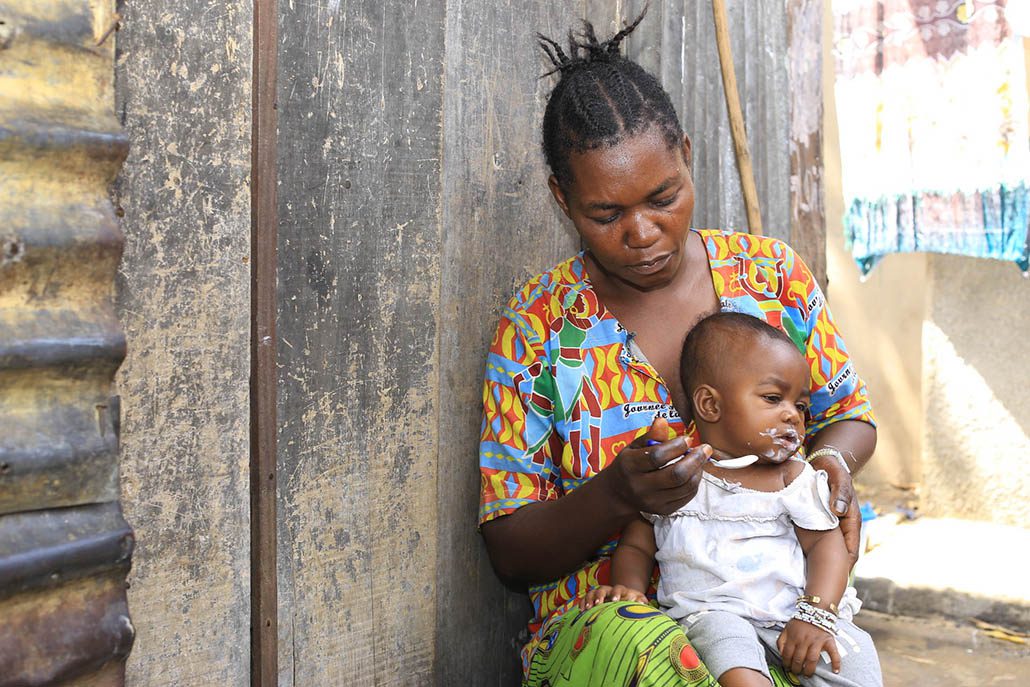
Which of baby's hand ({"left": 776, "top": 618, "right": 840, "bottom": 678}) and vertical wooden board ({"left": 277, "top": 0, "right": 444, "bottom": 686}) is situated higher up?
vertical wooden board ({"left": 277, "top": 0, "right": 444, "bottom": 686})

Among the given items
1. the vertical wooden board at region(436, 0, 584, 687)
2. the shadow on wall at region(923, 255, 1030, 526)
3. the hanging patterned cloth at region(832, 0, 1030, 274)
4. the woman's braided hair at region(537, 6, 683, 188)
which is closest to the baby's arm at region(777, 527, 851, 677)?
the vertical wooden board at region(436, 0, 584, 687)

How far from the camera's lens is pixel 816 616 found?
77.4 inches

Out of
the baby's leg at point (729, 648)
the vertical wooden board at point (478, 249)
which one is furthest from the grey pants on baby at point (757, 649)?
the vertical wooden board at point (478, 249)

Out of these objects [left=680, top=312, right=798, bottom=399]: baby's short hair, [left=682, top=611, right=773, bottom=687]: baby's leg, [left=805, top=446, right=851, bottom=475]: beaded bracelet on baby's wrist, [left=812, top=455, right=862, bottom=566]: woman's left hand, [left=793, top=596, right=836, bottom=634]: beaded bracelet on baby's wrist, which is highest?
[left=680, top=312, right=798, bottom=399]: baby's short hair

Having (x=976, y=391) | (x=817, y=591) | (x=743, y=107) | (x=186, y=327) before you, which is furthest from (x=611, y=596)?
(x=976, y=391)

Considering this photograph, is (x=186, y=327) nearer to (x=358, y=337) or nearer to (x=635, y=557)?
(x=358, y=337)

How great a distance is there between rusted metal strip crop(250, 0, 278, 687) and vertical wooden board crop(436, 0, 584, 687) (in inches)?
17.4

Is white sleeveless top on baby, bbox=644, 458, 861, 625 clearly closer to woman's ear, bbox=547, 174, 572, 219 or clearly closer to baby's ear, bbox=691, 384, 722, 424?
baby's ear, bbox=691, 384, 722, 424

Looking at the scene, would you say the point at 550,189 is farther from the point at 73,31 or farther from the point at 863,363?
the point at 863,363

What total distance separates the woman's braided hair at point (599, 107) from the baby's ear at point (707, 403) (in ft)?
1.59

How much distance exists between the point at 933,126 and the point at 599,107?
281 centimetres

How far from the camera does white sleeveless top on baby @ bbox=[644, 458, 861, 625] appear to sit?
2.05 meters

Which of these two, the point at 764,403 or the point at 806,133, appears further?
the point at 806,133

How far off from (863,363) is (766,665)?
4.92 m
